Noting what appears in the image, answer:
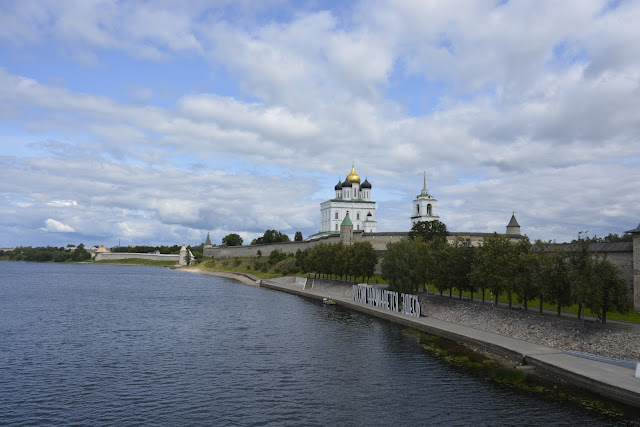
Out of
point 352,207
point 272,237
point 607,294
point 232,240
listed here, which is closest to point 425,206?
point 352,207

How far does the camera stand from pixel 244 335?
1272 inches

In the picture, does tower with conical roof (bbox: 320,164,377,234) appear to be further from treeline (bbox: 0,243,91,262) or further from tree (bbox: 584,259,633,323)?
treeline (bbox: 0,243,91,262)

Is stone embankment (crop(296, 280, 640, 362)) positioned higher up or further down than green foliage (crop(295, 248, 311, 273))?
further down

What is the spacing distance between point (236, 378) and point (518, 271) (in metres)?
18.8

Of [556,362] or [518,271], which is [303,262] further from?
[556,362]

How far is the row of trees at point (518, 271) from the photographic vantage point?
2420cm

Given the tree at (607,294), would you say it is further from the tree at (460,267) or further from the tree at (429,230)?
the tree at (429,230)

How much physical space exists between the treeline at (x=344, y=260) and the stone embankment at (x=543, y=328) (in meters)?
16.6

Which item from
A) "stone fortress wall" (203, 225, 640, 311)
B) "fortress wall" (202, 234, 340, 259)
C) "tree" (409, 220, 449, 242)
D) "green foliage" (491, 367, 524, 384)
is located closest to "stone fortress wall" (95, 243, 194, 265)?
"stone fortress wall" (203, 225, 640, 311)

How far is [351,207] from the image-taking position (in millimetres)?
119938

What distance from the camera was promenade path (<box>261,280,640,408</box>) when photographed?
18156mm

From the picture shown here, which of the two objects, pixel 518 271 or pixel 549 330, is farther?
pixel 518 271

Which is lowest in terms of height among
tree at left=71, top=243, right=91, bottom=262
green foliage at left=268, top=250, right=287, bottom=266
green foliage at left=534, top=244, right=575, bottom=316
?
green foliage at left=534, top=244, right=575, bottom=316

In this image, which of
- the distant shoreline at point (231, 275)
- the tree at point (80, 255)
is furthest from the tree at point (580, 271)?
the tree at point (80, 255)
